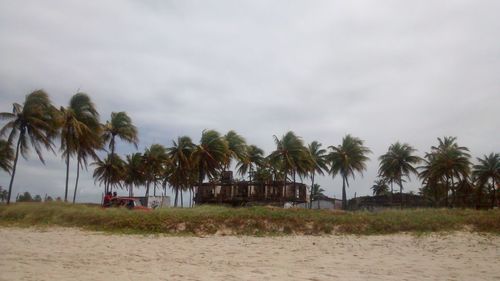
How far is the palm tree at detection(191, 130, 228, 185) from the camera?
130 feet

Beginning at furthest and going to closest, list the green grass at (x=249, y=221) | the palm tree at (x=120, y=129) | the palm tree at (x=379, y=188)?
1. the palm tree at (x=379, y=188)
2. the palm tree at (x=120, y=129)
3. the green grass at (x=249, y=221)

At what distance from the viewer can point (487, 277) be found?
1028 centimetres

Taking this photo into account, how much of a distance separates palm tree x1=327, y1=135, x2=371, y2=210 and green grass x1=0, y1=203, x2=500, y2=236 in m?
26.4

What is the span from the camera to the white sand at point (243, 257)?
31.6ft

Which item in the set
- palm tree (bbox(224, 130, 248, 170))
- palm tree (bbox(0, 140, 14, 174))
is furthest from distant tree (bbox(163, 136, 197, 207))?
palm tree (bbox(0, 140, 14, 174))

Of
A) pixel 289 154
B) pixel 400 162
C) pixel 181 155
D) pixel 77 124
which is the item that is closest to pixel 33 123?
pixel 77 124

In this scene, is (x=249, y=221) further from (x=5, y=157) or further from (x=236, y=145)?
(x=5, y=157)

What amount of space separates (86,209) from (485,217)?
2095cm

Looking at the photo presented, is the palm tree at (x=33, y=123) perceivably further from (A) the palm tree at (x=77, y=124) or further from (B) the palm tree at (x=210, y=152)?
(B) the palm tree at (x=210, y=152)

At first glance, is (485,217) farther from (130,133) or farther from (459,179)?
(130,133)

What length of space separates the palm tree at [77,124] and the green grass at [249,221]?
405 inches

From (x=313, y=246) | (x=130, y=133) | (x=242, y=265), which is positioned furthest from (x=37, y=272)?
(x=130, y=133)

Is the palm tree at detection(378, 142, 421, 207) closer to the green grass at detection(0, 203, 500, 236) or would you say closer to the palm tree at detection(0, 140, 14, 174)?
the green grass at detection(0, 203, 500, 236)

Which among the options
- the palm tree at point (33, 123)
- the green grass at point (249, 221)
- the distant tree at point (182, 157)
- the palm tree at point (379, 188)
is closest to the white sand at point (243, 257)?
the green grass at point (249, 221)
